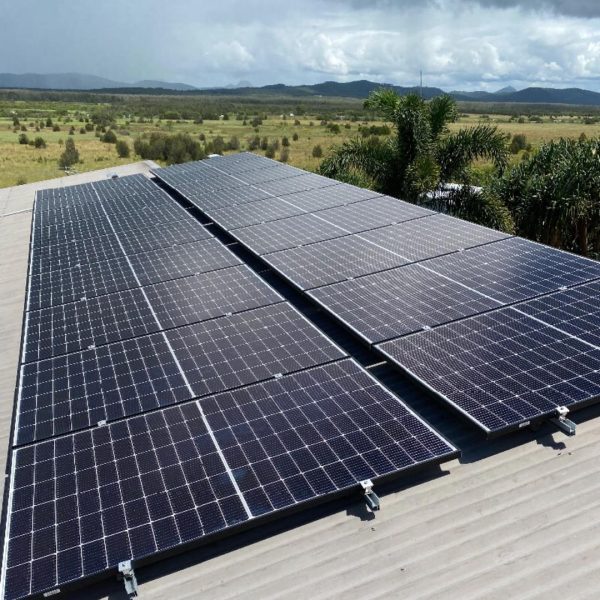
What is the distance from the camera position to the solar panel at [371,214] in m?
19.0

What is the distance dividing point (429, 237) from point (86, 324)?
9.99 metres

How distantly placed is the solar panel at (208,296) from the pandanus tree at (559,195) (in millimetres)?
15739

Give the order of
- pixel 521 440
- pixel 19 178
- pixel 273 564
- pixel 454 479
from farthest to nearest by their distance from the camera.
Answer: pixel 19 178 < pixel 521 440 < pixel 454 479 < pixel 273 564

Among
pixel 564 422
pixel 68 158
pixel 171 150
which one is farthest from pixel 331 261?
pixel 68 158

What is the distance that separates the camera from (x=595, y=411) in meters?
9.91

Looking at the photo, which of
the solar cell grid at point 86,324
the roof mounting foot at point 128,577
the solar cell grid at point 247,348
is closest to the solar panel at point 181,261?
the solar cell grid at point 86,324

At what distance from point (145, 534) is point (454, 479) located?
4.65 m

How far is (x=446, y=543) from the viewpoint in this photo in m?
7.71

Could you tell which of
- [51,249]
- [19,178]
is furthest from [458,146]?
[19,178]

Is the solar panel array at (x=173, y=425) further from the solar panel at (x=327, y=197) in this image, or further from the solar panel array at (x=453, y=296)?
the solar panel at (x=327, y=197)

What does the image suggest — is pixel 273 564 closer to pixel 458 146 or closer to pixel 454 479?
pixel 454 479

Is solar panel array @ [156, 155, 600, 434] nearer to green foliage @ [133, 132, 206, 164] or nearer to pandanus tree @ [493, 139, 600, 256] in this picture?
pandanus tree @ [493, 139, 600, 256]

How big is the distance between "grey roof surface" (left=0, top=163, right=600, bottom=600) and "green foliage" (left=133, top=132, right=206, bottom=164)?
2401 inches

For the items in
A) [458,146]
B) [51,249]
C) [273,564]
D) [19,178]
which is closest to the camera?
[273,564]
